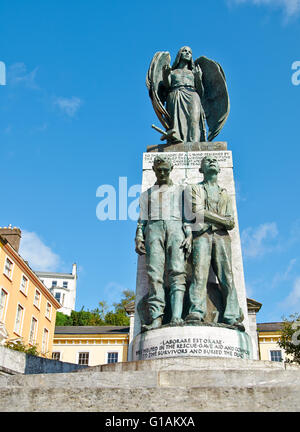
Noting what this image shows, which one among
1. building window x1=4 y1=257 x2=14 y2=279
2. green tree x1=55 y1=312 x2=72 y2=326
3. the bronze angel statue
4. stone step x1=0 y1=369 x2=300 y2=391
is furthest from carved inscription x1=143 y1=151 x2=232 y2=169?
green tree x1=55 y1=312 x2=72 y2=326

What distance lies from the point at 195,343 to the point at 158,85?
7.37 metres

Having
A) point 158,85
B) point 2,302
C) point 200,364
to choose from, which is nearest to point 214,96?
point 158,85

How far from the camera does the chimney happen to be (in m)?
36.0

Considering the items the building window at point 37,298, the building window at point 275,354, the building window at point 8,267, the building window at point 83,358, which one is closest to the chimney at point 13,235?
the building window at point 8,267

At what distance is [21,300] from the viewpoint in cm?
3550

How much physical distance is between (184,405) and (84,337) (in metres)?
37.2

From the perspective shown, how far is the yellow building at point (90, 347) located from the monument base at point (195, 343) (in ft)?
107

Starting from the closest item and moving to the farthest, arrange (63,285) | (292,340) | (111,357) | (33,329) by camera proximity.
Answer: (292,340) < (33,329) < (111,357) < (63,285)

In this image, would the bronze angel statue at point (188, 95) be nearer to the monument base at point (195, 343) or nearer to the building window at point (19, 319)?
the monument base at point (195, 343)

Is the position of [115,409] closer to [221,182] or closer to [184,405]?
[184,405]

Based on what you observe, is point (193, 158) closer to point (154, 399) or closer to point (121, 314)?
point (154, 399)

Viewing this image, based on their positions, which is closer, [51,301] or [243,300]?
[243,300]
